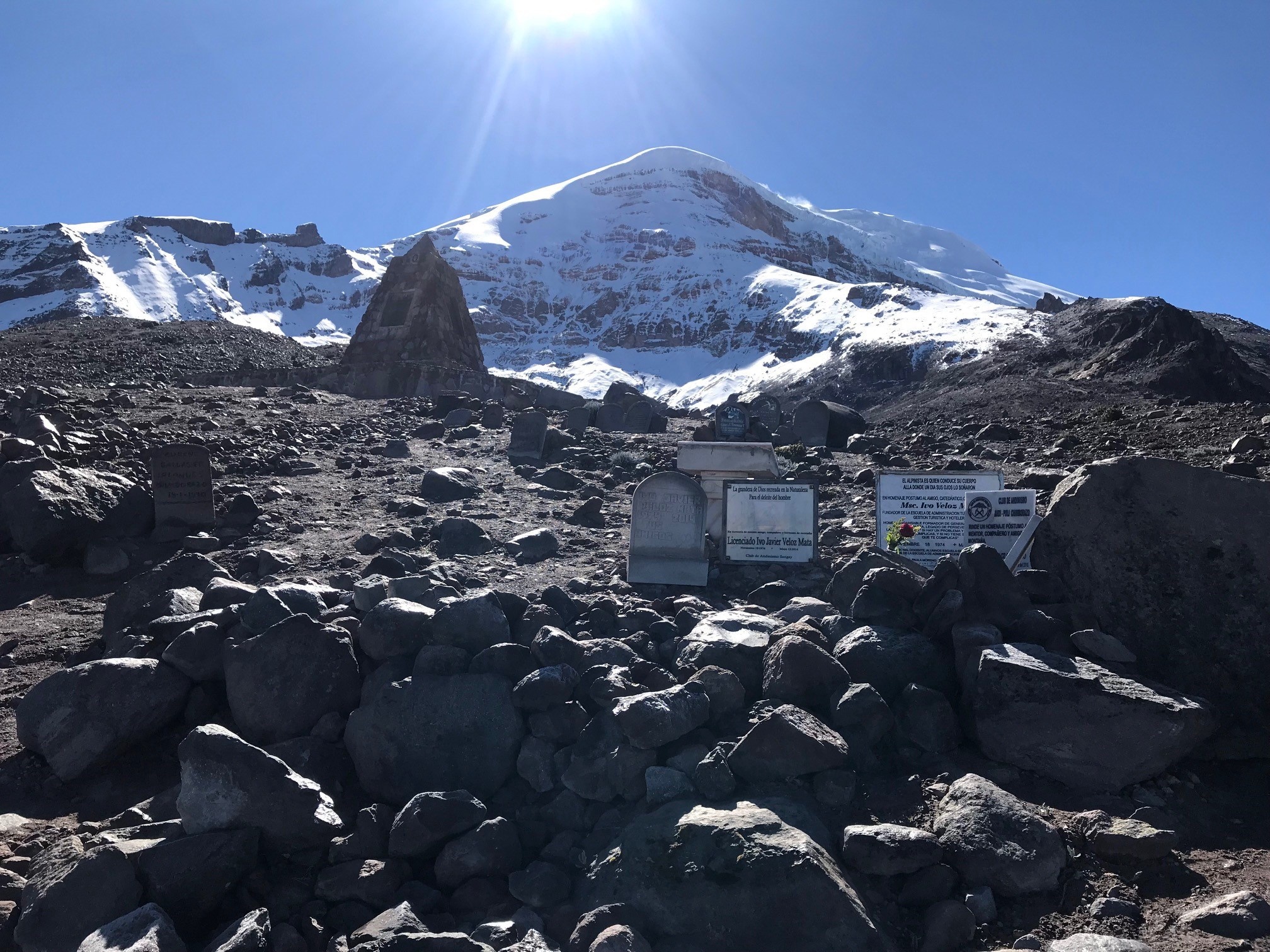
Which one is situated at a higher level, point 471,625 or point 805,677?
point 471,625

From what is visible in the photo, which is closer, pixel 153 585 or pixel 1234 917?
pixel 1234 917

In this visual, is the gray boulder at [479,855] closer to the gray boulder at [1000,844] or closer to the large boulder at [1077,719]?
the gray boulder at [1000,844]

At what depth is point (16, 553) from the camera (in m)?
8.80

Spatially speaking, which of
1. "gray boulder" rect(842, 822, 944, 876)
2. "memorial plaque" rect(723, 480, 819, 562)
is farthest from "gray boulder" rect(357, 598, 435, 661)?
"memorial plaque" rect(723, 480, 819, 562)

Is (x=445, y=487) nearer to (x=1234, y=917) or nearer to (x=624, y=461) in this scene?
(x=624, y=461)

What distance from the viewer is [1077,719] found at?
4.48m

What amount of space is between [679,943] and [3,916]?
10.6 ft

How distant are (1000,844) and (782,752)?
1111mm

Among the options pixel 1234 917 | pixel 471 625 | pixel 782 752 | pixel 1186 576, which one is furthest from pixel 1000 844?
pixel 471 625

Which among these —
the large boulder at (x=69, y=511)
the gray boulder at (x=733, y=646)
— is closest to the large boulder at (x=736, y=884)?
the gray boulder at (x=733, y=646)

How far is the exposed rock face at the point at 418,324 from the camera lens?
3000cm

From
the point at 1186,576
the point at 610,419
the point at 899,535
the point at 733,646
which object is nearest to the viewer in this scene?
the point at 1186,576

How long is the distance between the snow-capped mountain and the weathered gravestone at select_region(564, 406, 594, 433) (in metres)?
31.9

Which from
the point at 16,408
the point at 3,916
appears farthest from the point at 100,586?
the point at 16,408
